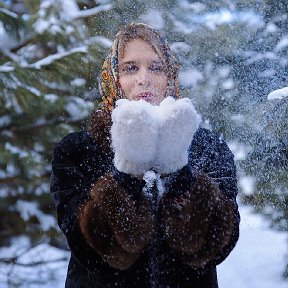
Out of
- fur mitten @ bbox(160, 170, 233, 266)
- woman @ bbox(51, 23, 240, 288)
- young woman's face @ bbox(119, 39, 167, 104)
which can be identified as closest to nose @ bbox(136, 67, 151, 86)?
young woman's face @ bbox(119, 39, 167, 104)

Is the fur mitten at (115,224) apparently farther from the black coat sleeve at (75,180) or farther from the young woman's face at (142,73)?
the young woman's face at (142,73)

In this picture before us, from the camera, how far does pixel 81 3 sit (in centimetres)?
390

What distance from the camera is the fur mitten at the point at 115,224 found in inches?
32.6

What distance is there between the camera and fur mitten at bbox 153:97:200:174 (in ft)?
2.61

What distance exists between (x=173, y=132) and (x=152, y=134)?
4 cm

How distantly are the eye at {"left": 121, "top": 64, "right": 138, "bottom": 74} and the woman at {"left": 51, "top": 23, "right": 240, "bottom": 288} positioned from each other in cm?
19

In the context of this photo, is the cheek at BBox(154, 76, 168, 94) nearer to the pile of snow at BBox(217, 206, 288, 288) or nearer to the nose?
the nose

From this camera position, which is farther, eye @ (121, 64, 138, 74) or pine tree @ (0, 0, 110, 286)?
pine tree @ (0, 0, 110, 286)

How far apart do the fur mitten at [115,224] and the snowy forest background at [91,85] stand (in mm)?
2073

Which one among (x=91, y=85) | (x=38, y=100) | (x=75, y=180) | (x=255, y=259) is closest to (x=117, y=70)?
(x=75, y=180)

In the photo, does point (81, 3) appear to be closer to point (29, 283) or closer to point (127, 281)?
point (29, 283)

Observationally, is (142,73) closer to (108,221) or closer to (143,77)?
(143,77)

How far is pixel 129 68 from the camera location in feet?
3.49

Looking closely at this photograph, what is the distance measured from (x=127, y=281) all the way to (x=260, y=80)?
2.58 m
